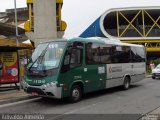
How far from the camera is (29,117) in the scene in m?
9.66

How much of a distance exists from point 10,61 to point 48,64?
3.84 metres

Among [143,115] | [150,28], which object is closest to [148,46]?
[150,28]

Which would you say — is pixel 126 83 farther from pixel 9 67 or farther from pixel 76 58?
pixel 9 67

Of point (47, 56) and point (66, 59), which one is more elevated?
point (47, 56)

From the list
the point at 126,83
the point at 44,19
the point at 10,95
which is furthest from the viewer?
the point at 44,19

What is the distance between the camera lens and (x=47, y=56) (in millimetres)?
12531

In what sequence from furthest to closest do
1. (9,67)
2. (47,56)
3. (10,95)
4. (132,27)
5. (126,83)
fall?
1. (132,27)
2. (126,83)
3. (9,67)
4. (10,95)
5. (47,56)

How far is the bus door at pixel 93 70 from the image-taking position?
13555 millimetres

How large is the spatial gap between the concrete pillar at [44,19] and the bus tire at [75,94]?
32.6 ft

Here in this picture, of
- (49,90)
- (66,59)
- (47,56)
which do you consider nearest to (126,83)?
(66,59)

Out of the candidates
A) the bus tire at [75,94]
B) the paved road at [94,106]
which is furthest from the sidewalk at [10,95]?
the bus tire at [75,94]

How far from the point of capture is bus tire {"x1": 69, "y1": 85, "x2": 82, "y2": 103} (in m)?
12.4

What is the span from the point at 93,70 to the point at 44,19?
9.19 m

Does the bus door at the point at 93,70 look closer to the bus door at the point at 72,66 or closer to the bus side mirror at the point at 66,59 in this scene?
the bus door at the point at 72,66
